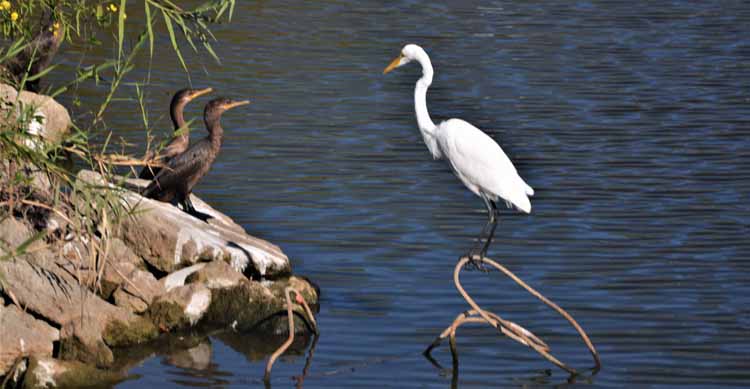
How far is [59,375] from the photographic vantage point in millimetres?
8695

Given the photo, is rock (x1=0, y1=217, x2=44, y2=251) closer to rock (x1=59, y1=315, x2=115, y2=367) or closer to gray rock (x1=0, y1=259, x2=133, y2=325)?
gray rock (x1=0, y1=259, x2=133, y2=325)

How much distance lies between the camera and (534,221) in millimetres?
13281

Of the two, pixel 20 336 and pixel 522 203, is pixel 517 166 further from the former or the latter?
pixel 20 336

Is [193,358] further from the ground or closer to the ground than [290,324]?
closer to the ground

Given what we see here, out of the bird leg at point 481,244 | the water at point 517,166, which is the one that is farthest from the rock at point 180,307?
the bird leg at point 481,244

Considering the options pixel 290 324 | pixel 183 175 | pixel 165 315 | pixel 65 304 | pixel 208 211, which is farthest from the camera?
pixel 208 211

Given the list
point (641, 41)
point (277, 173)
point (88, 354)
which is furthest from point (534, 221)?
point (641, 41)

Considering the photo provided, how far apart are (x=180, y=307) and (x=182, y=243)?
61cm

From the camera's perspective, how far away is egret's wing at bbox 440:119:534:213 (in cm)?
1026

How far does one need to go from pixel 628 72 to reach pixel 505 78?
73.2 inches

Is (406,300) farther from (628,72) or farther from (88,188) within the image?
(628,72)

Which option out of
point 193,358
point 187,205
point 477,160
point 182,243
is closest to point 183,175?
point 187,205

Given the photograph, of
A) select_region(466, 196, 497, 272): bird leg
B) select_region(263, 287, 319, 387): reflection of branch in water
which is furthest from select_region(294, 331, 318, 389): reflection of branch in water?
select_region(466, 196, 497, 272): bird leg

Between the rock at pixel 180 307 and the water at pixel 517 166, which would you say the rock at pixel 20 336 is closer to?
the water at pixel 517 166
